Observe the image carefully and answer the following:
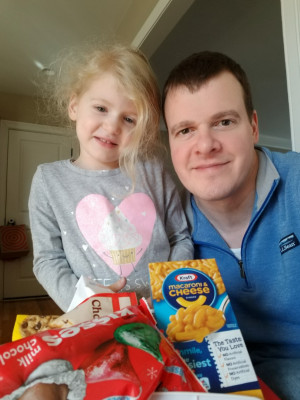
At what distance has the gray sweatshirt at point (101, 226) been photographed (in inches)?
32.1

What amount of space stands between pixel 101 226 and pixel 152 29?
1.71 m

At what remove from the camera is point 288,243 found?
0.75m

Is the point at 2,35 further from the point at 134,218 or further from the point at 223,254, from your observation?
the point at 223,254

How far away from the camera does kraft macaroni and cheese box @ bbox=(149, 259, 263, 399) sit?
43 cm

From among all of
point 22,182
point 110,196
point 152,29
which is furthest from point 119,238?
point 22,182

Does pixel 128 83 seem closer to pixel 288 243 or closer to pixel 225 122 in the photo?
pixel 225 122

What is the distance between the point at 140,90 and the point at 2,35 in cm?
275

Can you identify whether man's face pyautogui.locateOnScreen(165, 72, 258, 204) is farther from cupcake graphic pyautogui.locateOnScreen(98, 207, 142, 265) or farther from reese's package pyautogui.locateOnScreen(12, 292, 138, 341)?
reese's package pyautogui.locateOnScreen(12, 292, 138, 341)

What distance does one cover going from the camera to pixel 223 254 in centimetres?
81

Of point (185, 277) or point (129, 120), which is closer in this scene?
point (185, 277)

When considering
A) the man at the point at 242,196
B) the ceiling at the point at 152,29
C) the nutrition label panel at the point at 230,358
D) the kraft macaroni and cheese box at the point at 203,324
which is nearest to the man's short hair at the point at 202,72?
the man at the point at 242,196

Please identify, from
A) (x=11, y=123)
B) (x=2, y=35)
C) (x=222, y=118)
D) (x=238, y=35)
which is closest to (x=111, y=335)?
(x=222, y=118)

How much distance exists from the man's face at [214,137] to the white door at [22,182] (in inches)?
129

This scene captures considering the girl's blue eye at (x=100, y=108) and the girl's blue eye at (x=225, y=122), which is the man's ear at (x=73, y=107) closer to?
the girl's blue eye at (x=100, y=108)
